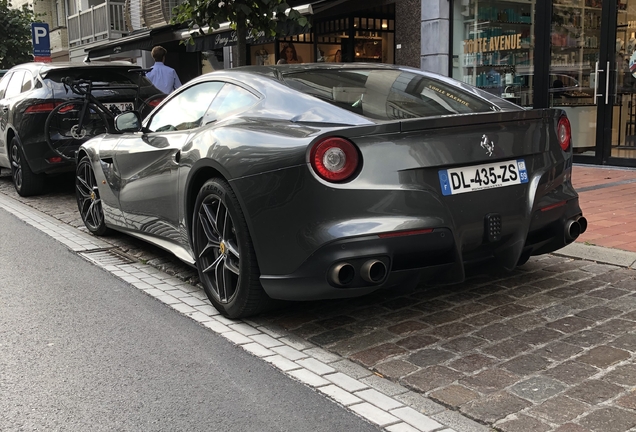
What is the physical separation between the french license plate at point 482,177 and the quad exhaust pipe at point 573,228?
49 cm

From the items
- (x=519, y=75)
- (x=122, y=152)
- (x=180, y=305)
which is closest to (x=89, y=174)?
(x=122, y=152)

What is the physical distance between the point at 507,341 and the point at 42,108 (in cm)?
685

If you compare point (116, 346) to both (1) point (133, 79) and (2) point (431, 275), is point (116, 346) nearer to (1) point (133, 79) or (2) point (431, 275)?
(2) point (431, 275)

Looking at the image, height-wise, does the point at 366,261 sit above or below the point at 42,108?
below

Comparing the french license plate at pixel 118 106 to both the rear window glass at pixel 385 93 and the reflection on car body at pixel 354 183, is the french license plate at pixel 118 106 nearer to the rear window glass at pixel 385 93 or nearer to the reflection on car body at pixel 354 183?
the reflection on car body at pixel 354 183

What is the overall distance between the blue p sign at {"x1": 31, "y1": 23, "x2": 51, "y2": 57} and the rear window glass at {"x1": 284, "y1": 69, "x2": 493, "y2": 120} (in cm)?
1466

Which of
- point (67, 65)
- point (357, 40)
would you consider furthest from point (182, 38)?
point (67, 65)

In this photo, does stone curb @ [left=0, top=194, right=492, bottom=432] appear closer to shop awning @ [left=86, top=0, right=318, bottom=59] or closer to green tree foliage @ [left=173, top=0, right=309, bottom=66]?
green tree foliage @ [left=173, top=0, right=309, bottom=66]

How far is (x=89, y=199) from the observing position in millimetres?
6578

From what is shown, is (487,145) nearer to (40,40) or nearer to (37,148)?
(37,148)

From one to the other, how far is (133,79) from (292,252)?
6215mm


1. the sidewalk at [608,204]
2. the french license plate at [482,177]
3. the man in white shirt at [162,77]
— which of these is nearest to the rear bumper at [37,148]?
the man in white shirt at [162,77]

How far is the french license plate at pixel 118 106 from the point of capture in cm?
845

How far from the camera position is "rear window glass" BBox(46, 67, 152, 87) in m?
8.59
